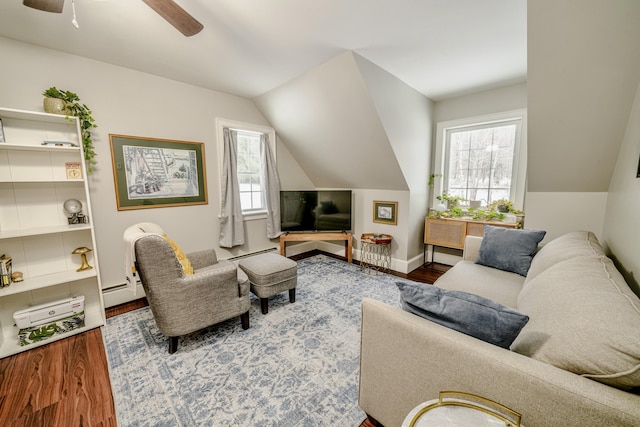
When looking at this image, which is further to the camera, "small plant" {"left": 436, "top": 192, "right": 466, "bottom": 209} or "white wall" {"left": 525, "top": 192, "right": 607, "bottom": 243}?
"small plant" {"left": 436, "top": 192, "right": 466, "bottom": 209}

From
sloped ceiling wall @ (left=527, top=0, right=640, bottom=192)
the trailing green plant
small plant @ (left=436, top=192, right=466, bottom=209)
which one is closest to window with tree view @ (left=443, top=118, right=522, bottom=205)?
small plant @ (left=436, top=192, right=466, bottom=209)

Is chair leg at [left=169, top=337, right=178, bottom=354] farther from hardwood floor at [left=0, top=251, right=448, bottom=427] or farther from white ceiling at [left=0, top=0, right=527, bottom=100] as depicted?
white ceiling at [left=0, top=0, right=527, bottom=100]

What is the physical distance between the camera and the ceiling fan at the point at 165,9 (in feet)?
4.36

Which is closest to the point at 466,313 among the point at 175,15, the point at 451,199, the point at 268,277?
the point at 268,277

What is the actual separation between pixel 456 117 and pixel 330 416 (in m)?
3.83

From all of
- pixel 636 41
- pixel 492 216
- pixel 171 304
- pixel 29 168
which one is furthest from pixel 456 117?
pixel 29 168

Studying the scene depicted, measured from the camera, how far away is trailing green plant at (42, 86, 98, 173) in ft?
6.90

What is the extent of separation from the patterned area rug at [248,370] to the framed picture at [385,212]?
1.37 metres

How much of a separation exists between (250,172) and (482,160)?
3.41m

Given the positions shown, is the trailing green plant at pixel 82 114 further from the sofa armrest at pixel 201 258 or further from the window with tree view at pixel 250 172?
the window with tree view at pixel 250 172

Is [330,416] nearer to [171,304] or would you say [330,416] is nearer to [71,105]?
[171,304]

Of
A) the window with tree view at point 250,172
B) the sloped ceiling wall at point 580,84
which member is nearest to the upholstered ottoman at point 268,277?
the window with tree view at point 250,172

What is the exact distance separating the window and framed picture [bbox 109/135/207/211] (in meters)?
3.51

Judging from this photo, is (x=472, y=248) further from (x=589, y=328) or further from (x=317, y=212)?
(x=317, y=212)
